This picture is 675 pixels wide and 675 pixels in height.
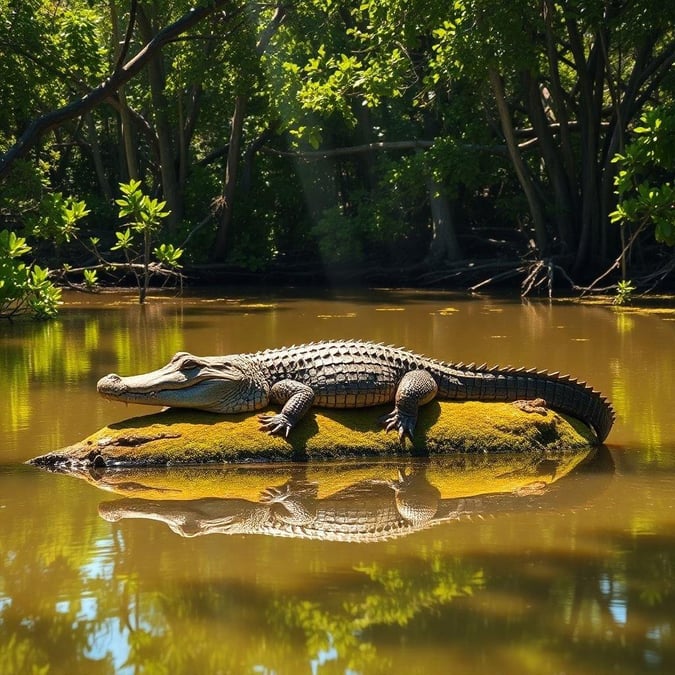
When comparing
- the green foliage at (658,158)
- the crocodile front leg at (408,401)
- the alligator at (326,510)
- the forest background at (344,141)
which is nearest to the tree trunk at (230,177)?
the forest background at (344,141)

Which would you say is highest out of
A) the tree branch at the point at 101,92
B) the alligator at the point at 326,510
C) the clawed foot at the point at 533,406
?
the tree branch at the point at 101,92

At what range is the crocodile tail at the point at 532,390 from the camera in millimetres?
7758

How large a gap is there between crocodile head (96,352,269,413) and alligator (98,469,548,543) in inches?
38.3

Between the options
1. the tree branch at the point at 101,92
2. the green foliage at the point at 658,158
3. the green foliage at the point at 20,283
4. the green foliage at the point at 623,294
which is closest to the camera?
the green foliage at the point at 658,158

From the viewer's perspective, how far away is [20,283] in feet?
51.2

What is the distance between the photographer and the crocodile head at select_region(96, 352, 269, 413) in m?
7.31

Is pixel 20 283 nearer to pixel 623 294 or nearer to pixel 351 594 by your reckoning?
pixel 623 294

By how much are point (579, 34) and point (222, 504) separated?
1752 centimetres

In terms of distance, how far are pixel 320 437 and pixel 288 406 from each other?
29 centimetres

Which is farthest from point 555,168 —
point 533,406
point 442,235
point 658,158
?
point 533,406

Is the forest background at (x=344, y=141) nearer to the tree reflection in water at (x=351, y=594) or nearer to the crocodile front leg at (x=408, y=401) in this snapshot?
the crocodile front leg at (x=408, y=401)

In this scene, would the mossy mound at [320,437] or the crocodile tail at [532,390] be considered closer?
the mossy mound at [320,437]

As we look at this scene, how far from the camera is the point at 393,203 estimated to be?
26781 mm

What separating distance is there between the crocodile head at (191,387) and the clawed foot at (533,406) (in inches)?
69.1
